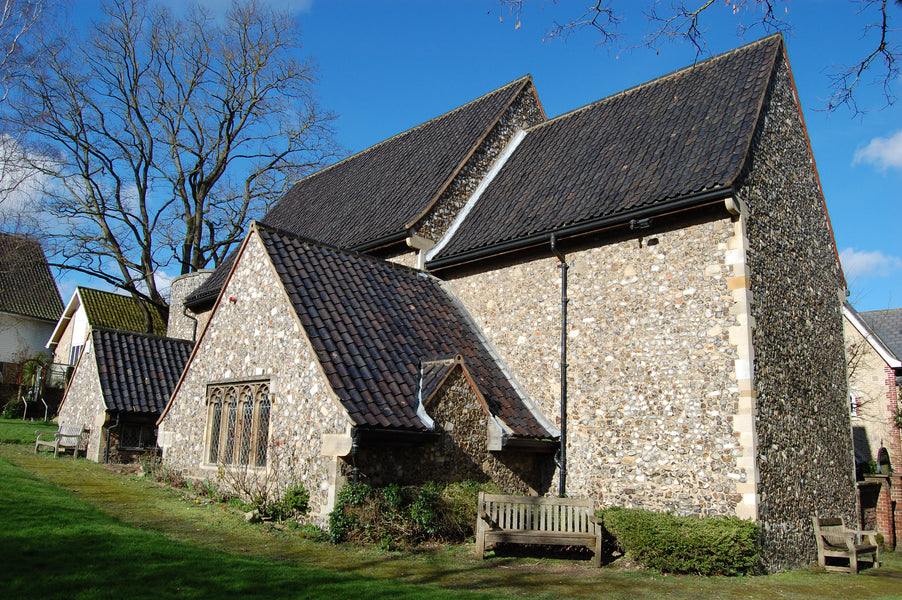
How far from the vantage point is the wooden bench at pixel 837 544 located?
11.9 m

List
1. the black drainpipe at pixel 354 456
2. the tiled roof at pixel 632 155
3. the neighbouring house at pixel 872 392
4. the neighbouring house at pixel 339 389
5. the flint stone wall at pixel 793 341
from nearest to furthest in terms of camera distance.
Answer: the black drainpipe at pixel 354 456 → the neighbouring house at pixel 339 389 → the flint stone wall at pixel 793 341 → the tiled roof at pixel 632 155 → the neighbouring house at pixel 872 392

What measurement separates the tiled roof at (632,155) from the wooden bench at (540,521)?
18.3 ft

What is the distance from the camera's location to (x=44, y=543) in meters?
7.70

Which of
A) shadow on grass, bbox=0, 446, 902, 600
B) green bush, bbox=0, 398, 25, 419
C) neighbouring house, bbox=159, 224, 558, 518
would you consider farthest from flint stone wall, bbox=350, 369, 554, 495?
green bush, bbox=0, 398, 25, 419

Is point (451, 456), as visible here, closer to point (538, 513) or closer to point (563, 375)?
point (538, 513)

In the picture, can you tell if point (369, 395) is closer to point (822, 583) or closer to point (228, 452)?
point (228, 452)

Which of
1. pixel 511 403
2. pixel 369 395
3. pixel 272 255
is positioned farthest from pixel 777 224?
pixel 272 255

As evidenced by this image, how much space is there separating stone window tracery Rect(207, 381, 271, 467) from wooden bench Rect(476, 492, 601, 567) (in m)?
4.27

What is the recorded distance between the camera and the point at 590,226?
13375 millimetres

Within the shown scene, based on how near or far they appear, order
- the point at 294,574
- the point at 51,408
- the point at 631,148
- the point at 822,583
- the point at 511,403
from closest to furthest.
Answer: the point at 294,574
the point at 822,583
the point at 511,403
the point at 631,148
the point at 51,408

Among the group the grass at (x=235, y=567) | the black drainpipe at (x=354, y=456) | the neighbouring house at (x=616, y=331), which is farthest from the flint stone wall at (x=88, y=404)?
the black drainpipe at (x=354, y=456)

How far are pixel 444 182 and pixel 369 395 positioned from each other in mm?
8276

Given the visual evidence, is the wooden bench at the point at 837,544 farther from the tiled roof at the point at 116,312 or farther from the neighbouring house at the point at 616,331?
the tiled roof at the point at 116,312

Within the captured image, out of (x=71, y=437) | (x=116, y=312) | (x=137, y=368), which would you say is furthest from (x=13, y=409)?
(x=137, y=368)
